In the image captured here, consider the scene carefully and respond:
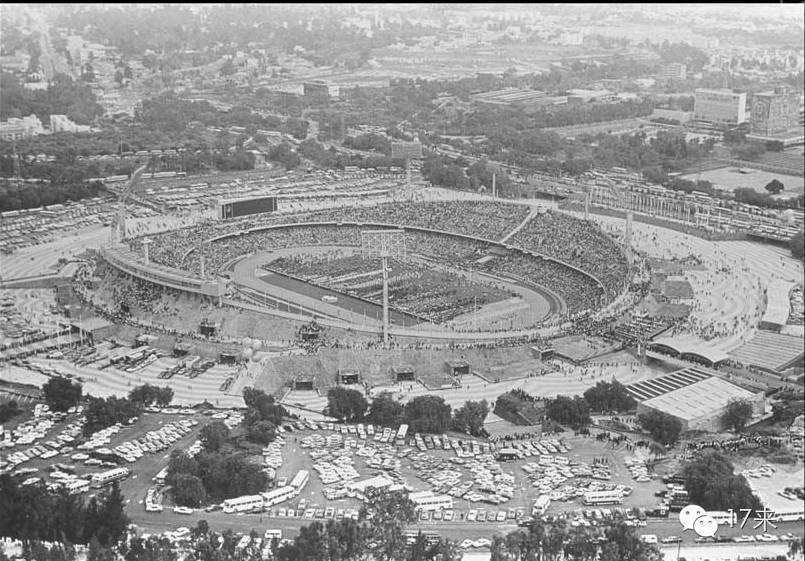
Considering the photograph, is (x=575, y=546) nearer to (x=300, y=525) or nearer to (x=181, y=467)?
(x=300, y=525)

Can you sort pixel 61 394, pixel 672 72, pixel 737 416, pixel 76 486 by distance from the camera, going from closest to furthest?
pixel 76 486
pixel 737 416
pixel 61 394
pixel 672 72

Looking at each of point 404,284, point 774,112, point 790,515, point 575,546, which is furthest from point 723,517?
point 774,112

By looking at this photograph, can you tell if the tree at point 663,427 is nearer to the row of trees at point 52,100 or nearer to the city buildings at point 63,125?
the row of trees at point 52,100

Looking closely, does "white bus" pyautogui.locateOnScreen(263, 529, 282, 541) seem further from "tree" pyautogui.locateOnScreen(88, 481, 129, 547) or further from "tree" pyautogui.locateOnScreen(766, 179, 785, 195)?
"tree" pyautogui.locateOnScreen(766, 179, 785, 195)

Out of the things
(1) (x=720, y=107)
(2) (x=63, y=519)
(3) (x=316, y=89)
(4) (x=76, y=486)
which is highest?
(3) (x=316, y=89)

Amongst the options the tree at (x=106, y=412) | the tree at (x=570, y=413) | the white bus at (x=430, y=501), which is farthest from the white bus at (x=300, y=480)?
the tree at (x=570, y=413)

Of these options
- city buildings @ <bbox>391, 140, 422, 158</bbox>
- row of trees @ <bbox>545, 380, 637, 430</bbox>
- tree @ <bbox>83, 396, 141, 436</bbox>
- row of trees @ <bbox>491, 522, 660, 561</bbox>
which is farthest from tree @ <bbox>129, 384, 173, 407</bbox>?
city buildings @ <bbox>391, 140, 422, 158</bbox>
